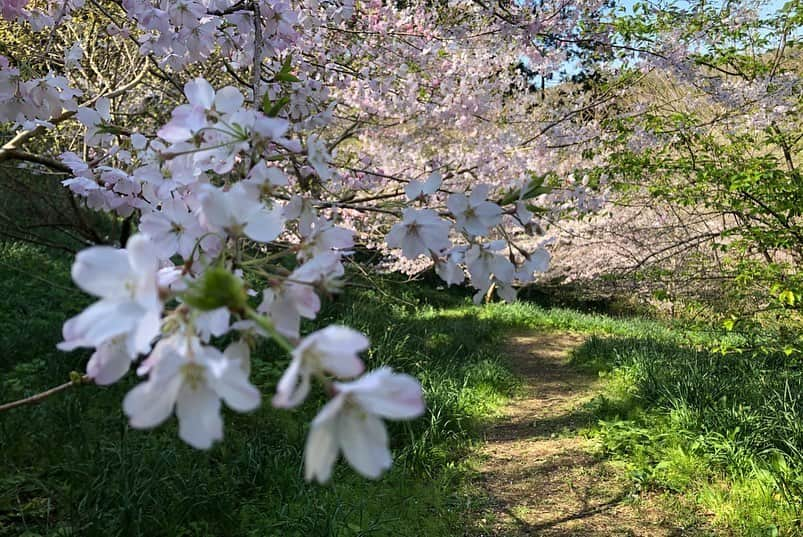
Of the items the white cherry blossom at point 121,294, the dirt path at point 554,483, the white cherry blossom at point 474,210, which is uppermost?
the white cherry blossom at point 474,210

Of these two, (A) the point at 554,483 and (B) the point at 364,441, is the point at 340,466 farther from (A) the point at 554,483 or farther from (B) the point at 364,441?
(B) the point at 364,441

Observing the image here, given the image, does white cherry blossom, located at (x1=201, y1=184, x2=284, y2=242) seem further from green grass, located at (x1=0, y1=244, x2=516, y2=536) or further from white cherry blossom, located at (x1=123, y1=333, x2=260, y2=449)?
green grass, located at (x1=0, y1=244, x2=516, y2=536)

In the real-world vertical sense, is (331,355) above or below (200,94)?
below

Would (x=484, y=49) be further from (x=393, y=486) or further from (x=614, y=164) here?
(x=393, y=486)

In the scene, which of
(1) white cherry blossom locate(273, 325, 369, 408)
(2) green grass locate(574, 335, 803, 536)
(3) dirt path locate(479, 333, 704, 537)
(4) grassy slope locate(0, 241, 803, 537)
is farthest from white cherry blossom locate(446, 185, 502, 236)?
(2) green grass locate(574, 335, 803, 536)

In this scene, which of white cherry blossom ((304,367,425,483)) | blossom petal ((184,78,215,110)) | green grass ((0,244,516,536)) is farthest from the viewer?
green grass ((0,244,516,536))

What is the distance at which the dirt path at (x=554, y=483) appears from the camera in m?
3.02

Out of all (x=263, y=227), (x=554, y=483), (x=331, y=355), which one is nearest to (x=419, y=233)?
(x=263, y=227)

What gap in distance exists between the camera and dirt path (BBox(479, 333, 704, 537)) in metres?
3.02

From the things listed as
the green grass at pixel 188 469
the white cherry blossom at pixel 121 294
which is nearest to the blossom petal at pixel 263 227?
the white cherry blossom at pixel 121 294

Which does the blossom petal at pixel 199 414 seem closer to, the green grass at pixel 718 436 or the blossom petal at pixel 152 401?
the blossom petal at pixel 152 401

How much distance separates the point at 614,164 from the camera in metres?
4.46

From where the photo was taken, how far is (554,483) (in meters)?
3.50

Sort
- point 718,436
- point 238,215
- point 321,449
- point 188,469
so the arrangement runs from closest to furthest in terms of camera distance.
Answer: point 321,449 → point 238,215 → point 188,469 → point 718,436
